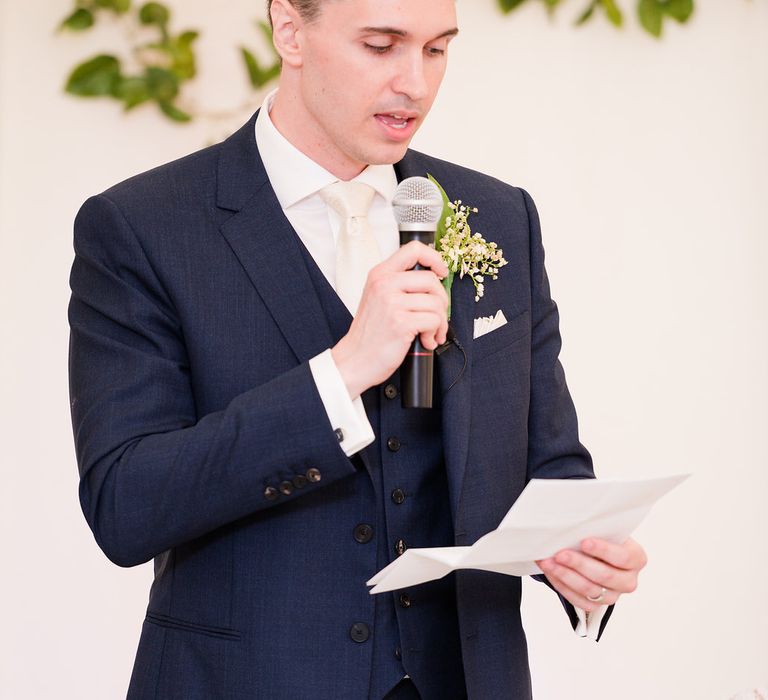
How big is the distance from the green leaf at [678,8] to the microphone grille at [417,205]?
2.16m

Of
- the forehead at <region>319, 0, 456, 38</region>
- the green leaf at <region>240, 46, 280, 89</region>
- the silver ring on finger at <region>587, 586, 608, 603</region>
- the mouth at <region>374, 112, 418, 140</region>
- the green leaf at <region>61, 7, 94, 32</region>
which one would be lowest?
the silver ring on finger at <region>587, 586, 608, 603</region>

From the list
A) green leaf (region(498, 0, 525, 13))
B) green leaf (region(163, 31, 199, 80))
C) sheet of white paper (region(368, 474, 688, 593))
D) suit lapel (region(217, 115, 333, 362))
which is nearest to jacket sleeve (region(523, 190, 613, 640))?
sheet of white paper (region(368, 474, 688, 593))

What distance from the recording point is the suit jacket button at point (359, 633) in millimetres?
1775

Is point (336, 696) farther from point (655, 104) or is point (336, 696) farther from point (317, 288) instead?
point (655, 104)

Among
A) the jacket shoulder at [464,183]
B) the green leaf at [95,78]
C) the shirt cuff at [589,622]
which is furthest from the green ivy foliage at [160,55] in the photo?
the shirt cuff at [589,622]

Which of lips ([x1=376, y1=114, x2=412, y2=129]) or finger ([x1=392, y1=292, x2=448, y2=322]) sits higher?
lips ([x1=376, y1=114, x2=412, y2=129])

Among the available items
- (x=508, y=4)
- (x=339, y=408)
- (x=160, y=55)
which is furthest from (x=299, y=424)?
(x=508, y=4)

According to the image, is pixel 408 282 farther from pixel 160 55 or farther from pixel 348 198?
pixel 160 55

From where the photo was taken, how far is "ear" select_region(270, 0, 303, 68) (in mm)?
1964

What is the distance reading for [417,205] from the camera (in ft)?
5.54

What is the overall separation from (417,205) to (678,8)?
7.24 ft

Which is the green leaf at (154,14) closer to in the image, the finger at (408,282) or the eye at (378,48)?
the eye at (378,48)

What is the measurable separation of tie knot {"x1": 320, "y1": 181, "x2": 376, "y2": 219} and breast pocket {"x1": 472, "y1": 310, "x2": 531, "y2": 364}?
296mm

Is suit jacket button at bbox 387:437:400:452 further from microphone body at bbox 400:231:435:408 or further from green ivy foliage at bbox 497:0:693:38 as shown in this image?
green ivy foliage at bbox 497:0:693:38
